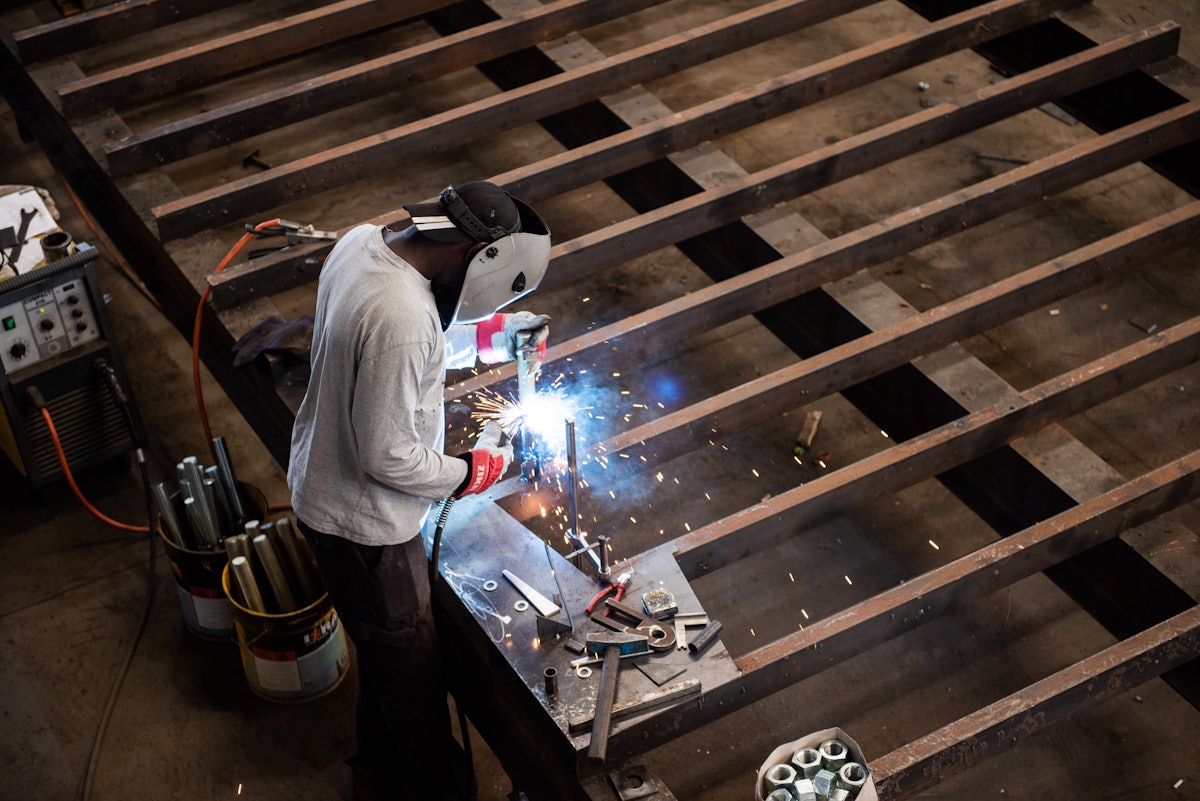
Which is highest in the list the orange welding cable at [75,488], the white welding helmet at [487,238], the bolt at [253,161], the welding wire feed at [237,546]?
the white welding helmet at [487,238]

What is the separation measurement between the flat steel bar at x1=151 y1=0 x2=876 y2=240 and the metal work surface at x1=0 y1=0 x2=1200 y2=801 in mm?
12

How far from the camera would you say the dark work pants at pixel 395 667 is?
3039mm

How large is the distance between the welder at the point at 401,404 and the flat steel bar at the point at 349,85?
174 centimetres

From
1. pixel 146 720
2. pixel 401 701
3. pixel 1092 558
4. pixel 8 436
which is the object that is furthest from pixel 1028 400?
pixel 8 436

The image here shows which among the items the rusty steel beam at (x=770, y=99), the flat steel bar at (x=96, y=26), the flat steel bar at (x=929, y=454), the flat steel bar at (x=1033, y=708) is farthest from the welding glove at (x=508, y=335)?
the flat steel bar at (x=96, y=26)

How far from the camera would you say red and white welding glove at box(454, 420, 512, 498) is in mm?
2984

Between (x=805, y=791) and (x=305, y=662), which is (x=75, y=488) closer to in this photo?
(x=305, y=662)

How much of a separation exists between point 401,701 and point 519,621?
18.6 inches

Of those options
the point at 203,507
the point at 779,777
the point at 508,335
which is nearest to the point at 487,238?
the point at 508,335

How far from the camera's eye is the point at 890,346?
3.88 meters

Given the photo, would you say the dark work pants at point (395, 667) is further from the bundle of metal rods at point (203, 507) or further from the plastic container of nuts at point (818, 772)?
the plastic container of nuts at point (818, 772)

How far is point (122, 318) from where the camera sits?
5426 millimetres

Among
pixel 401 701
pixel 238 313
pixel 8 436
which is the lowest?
pixel 8 436

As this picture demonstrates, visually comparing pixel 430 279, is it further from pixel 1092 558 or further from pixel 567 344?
pixel 1092 558
